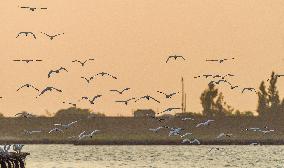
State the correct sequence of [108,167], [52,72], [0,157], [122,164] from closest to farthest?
1. [52,72]
2. [0,157]
3. [108,167]
4. [122,164]

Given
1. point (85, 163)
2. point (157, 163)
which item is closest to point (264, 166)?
point (157, 163)

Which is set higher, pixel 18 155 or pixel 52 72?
pixel 52 72

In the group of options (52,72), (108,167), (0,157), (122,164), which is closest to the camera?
(52,72)

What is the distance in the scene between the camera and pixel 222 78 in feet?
230

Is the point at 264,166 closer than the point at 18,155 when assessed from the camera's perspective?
No

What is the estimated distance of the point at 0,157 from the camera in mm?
74375

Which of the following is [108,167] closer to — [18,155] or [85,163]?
[85,163]

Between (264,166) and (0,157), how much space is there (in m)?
47.1

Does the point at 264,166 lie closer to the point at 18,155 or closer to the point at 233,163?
the point at 233,163

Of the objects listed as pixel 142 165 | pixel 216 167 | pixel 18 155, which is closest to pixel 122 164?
pixel 142 165

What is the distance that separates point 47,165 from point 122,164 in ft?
32.1

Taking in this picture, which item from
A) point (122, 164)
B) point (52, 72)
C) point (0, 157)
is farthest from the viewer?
point (122, 164)

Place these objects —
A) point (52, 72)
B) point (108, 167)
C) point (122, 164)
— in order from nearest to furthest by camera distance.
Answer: point (52, 72) < point (108, 167) < point (122, 164)

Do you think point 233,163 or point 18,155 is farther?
point 233,163
